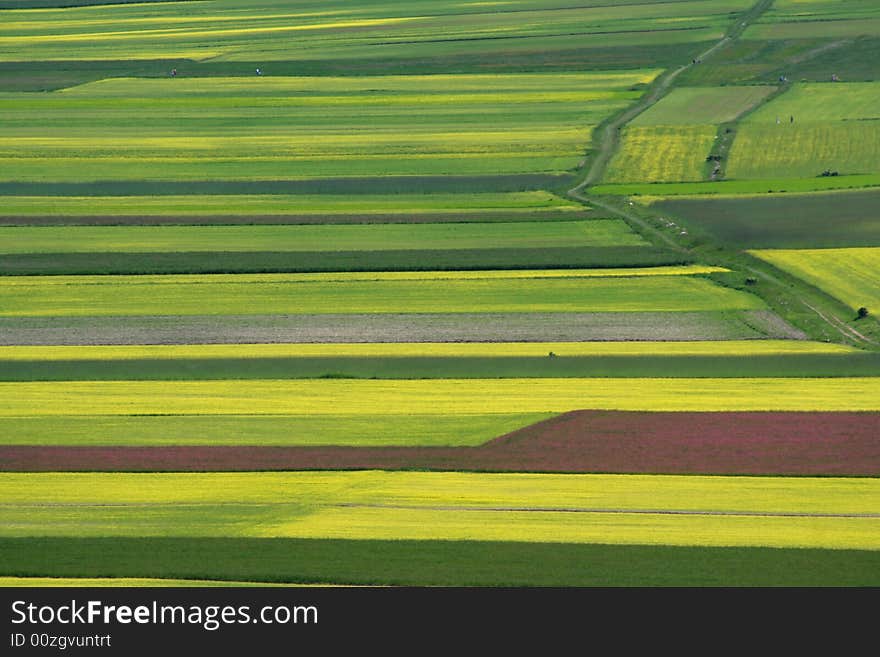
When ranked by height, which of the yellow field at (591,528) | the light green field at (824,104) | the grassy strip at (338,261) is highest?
the light green field at (824,104)

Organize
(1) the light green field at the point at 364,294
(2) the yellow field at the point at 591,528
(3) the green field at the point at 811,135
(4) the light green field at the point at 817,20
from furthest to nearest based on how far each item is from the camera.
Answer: (4) the light green field at the point at 817,20 → (3) the green field at the point at 811,135 → (1) the light green field at the point at 364,294 → (2) the yellow field at the point at 591,528

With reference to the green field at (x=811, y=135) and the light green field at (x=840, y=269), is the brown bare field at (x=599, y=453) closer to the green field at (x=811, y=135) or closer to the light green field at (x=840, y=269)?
the light green field at (x=840, y=269)

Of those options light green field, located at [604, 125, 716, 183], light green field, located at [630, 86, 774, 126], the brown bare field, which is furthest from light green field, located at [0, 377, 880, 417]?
light green field, located at [630, 86, 774, 126]

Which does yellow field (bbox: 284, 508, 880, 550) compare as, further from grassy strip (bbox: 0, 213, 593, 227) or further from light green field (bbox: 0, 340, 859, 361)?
grassy strip (bbox: 0, 213, 593, 227)

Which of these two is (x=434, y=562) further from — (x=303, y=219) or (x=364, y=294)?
(x=303, y=219)

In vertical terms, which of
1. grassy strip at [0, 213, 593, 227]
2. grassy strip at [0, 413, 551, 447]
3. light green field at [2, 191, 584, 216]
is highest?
light green field at [2, 191, 584, 216]

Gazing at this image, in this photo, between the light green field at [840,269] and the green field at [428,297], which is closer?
the green field at [428,297]

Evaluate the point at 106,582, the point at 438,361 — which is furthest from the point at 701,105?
the point at 106,582

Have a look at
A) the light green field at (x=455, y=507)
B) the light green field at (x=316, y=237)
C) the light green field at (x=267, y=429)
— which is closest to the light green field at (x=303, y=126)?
the light green field at (x=316, y=237)

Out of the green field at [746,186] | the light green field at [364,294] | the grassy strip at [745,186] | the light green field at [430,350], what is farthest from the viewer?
the grassy strip at [745,186]
